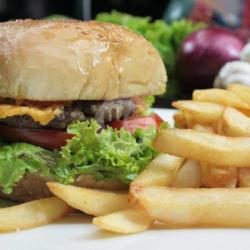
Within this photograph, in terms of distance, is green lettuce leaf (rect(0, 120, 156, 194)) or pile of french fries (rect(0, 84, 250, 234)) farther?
green lettuce leaf (rect(0, 120, 156, 194))

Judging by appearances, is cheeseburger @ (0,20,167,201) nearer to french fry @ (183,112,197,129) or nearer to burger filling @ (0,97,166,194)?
burger filling @ (0,97,166,194)

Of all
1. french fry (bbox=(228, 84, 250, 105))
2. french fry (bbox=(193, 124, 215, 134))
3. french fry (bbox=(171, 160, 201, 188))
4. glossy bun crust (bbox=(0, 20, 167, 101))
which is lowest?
french fry (bbox=(171, 160, 201, 188))

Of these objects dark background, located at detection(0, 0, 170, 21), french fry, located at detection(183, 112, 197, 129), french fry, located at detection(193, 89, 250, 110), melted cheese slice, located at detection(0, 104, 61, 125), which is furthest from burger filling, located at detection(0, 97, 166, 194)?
dark background, located at detection(0, 0, 170, 21)

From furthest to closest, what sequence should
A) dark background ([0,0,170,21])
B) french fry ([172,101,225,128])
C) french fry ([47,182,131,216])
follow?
dark background ([0,0,170,21]), french fry ([172,101,225,128]), french fry ([47,182,131,216])

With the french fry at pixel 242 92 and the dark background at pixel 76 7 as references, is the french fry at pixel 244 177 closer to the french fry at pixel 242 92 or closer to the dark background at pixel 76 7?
the french fry at pixel 242 92

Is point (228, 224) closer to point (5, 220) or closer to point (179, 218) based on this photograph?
point (179, 218)

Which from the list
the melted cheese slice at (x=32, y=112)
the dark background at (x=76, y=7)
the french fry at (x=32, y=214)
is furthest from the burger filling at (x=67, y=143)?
the dark background at (x=76, y=7)

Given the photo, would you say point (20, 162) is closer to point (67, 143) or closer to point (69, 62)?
point (67, 143)
